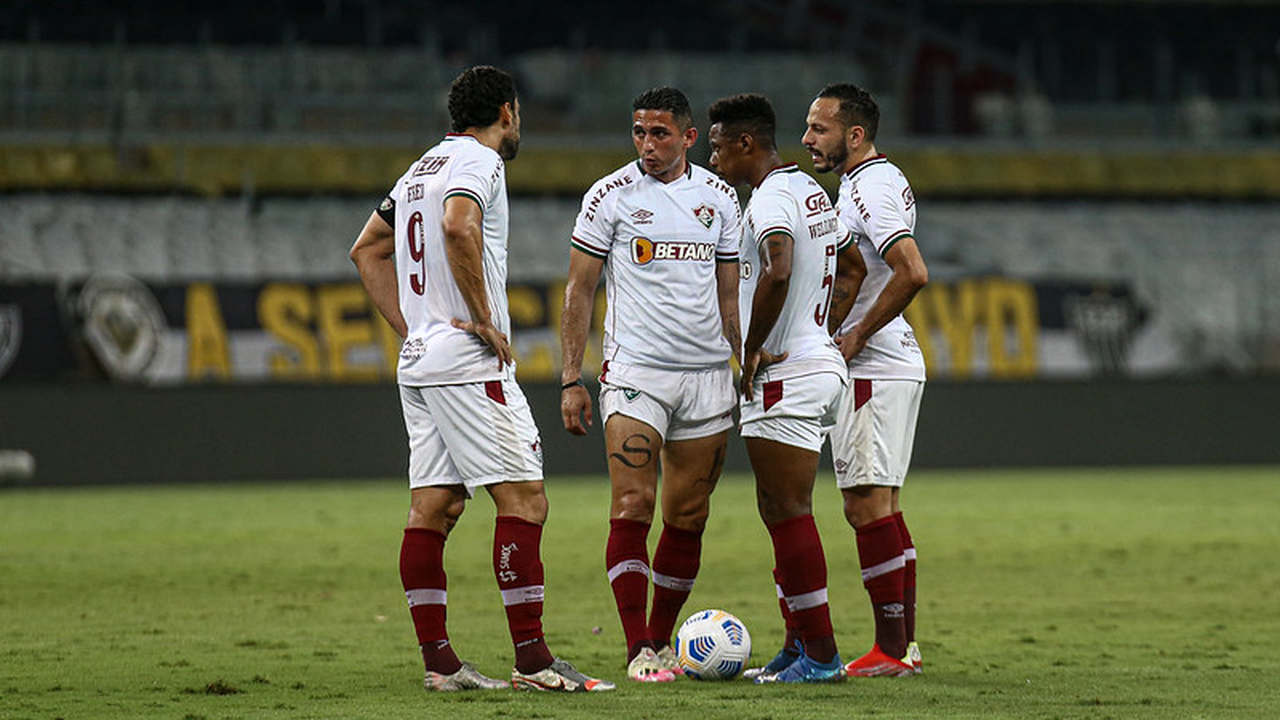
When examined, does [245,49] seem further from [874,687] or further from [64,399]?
[874,687]

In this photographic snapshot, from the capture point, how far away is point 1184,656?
7.25 m

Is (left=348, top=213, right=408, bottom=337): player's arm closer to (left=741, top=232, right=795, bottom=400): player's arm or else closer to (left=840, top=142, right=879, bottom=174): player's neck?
(left=741, top=232, right=795, bottom=400): player's arm

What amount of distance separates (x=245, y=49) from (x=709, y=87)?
6935 mm

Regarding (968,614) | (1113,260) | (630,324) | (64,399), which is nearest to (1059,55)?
(1113,260)

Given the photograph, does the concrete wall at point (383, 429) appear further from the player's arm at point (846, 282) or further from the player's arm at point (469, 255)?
the player's arm at point (469, 255)

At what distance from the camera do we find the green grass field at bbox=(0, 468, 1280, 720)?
6043 mm

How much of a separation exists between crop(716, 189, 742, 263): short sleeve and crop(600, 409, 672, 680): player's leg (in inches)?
29.5

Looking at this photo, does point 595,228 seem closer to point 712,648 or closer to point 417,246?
point 417,246

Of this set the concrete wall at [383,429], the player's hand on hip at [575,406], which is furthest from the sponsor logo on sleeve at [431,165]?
the concrete wall at [383,429]

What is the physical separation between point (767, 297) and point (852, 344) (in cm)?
59

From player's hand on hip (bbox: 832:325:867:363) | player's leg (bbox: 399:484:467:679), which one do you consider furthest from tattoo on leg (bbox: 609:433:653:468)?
player's hand on hip (bbox: 832:325:867:363)

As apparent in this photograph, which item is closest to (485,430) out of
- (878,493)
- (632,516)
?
(632,516)

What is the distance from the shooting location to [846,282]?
22.8 ft

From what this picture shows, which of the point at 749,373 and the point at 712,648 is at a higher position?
the point at 749,373
